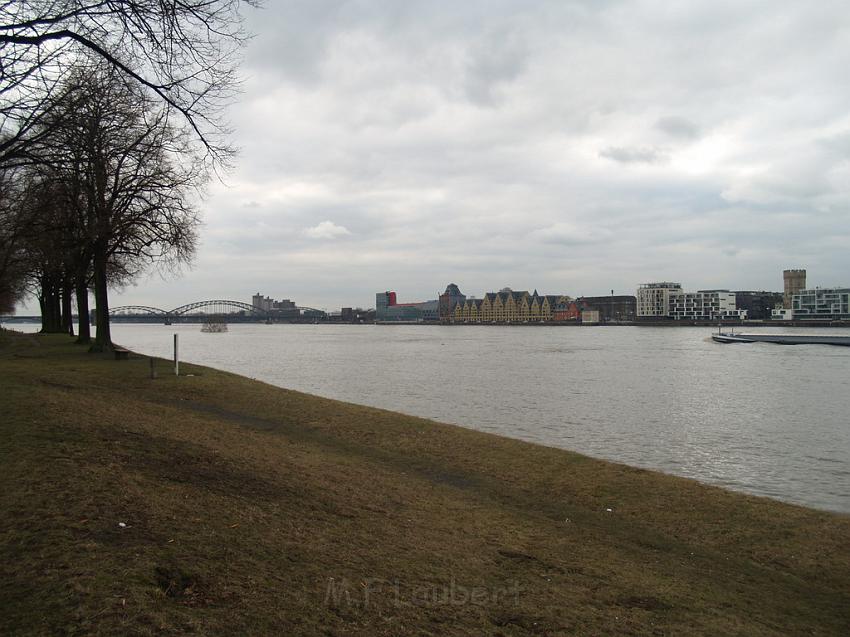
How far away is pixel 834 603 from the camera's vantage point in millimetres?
6805

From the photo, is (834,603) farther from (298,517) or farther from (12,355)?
(12,355)

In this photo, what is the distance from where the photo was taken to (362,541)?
6.46m

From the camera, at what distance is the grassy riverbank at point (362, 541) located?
450cm

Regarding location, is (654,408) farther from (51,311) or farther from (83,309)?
(51,311)

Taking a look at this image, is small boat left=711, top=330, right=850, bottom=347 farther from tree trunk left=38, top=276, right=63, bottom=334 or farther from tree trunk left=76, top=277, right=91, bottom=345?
tree trunk left=76, top=277, right=91, bottom=345

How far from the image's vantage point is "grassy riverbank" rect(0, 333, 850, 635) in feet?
14.8

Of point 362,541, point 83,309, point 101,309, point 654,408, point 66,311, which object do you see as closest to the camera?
point 362,541

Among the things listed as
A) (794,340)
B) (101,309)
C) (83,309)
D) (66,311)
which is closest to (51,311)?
(66,311)

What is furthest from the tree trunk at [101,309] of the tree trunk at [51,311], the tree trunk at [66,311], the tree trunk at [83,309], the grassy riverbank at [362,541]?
the tree trunk at [51,311]

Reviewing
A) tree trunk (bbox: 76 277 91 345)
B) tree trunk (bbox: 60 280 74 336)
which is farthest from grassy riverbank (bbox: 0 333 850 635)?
tree trunk (bbox: 60 280 74 336)

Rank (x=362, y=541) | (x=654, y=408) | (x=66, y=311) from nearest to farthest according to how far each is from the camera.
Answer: (x=362, y=541) → (x=654, y=408) → (x=66, y=311)

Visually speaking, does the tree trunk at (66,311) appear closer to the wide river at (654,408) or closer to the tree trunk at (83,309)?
the tree trunk at (83,309)

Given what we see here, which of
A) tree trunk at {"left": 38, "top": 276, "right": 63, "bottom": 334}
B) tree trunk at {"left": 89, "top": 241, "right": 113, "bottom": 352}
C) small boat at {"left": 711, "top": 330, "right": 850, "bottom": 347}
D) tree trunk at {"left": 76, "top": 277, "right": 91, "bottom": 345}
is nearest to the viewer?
tree trunk at {"left": 89, "top": 241, "right": 113, "bottom": 352}

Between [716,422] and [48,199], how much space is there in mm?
22987
